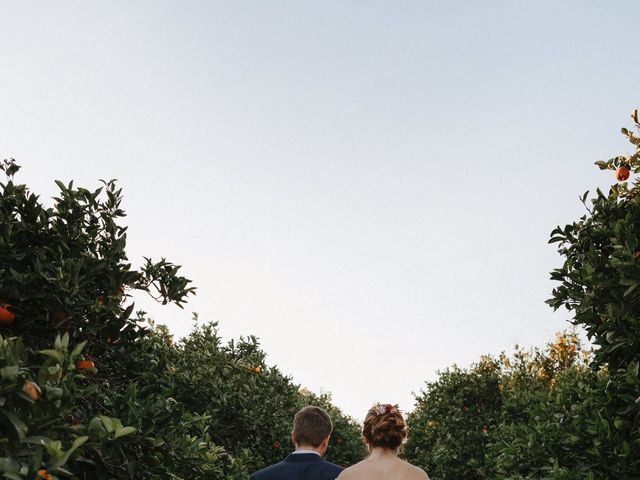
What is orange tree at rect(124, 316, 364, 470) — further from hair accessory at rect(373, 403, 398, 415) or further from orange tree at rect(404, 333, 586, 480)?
hair accessory at rect(373, 403, 398, 415)

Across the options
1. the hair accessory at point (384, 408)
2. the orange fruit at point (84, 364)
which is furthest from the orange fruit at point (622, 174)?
the orange fruit at point (84, 364)

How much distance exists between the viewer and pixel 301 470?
466cm

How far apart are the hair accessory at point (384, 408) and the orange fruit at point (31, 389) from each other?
317cm

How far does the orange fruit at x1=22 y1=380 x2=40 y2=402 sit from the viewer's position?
2.77 metres

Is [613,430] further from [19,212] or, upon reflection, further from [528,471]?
[19,212]

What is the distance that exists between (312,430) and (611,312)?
105 inches

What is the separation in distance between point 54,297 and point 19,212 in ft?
2.81

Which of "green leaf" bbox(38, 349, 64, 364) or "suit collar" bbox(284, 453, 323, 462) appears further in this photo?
"suit collar" bbox(284, 453, 323, 462)

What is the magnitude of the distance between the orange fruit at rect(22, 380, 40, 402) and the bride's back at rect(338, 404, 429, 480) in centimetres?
283

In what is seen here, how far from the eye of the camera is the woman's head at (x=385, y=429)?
517 centimetres

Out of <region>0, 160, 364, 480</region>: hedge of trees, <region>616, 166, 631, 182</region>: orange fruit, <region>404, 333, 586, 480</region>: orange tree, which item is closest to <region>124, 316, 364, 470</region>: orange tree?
<region>404, 333, 586, 480</region>: orange tree

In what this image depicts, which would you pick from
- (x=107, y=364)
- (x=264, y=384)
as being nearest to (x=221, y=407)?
(x=264, y=384)

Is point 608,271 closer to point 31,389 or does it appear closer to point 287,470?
point 287,470

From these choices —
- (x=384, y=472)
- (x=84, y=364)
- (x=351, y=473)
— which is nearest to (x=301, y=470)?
(x=351, y=473)
